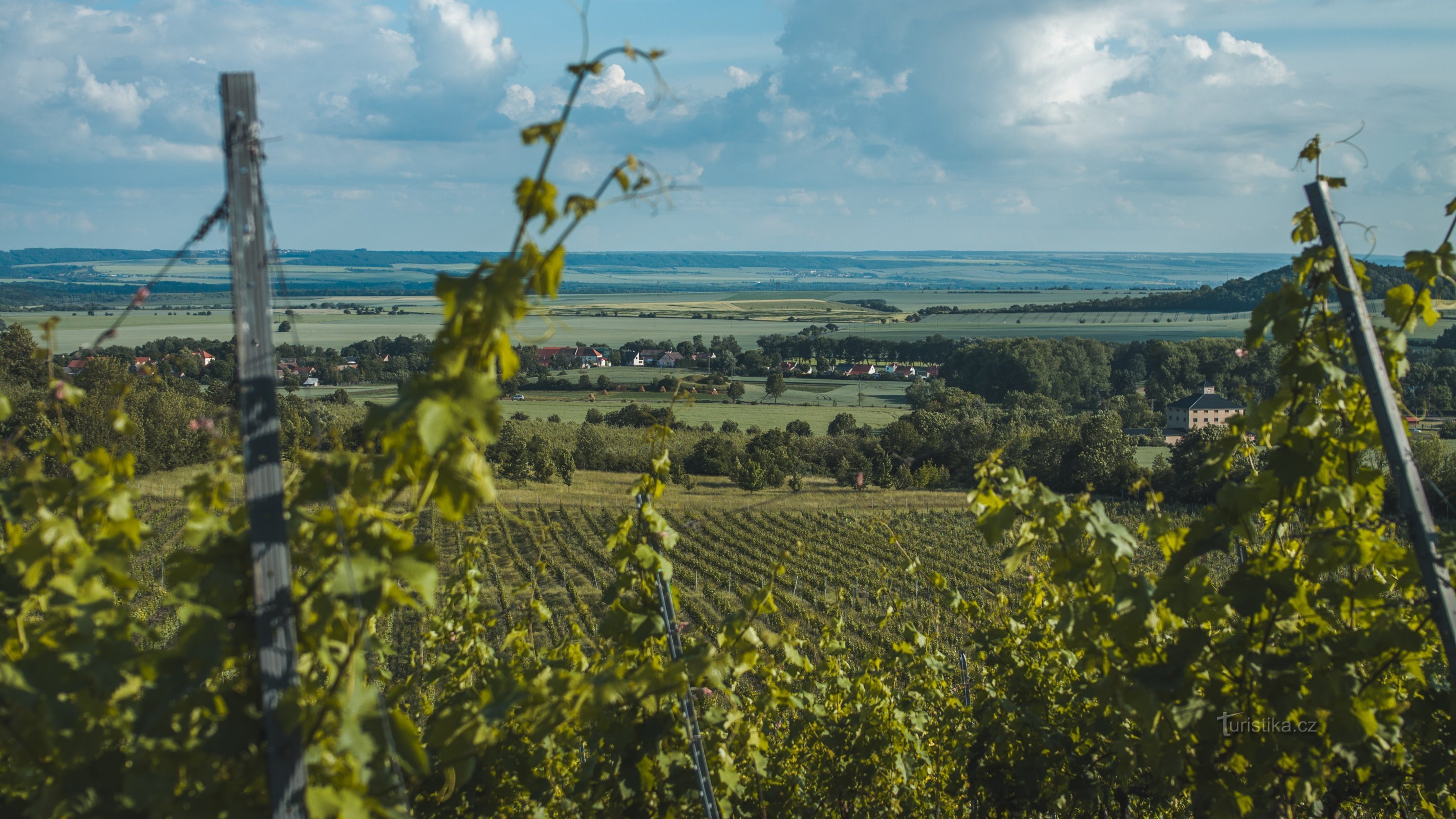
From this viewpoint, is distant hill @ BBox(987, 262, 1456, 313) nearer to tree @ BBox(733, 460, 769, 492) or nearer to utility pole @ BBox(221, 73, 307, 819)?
tree @ BBox(733, 460, 769, 492)

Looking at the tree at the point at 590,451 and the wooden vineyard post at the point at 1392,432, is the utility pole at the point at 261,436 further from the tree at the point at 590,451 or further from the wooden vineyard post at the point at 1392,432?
the tree at the point at 590,451

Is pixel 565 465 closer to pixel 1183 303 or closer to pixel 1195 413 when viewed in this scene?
pixel 1195 413

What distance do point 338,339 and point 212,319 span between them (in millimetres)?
19097

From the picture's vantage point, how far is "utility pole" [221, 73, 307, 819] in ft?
5.60

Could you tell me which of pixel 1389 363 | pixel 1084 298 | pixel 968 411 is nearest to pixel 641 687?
pixel 1389 363

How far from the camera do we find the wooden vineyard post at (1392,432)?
252 cm

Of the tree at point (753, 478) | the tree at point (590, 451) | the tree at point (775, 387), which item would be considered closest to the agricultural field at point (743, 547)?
the tree at point (753, 478)

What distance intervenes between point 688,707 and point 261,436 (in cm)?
171

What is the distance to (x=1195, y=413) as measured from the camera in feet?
200

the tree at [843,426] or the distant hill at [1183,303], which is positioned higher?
the distant hill at [1183,303]

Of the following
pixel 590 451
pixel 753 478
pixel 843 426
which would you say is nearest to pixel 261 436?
pixel 753 478

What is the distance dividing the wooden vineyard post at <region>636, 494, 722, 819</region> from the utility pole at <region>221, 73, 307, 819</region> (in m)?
1.15

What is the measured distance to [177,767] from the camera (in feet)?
5.93

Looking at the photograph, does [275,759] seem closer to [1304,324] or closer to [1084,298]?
[1304,324]
